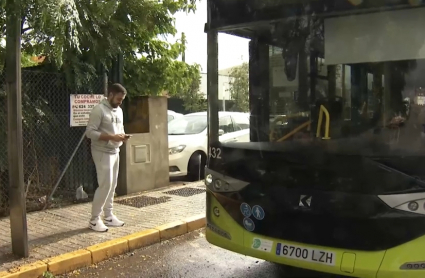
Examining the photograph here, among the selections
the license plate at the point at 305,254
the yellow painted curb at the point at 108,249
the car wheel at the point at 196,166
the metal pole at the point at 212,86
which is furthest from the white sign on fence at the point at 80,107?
the license plate at the point at 305,254

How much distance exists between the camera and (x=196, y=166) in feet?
31.6

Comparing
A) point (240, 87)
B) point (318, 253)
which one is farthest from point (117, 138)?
point (318, 253)

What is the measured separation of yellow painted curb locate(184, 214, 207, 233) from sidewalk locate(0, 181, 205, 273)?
16 centimetres

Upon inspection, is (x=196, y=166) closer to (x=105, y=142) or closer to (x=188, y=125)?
(x=188, y=125)

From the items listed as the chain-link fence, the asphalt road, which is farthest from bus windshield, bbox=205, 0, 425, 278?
the chain-link fence

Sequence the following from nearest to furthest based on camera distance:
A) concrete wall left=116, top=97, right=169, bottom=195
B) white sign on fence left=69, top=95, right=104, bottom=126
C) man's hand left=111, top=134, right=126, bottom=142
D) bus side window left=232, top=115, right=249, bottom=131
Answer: bus side window left=232, top=115, right=249, bottom=131, man's hand left=111, top=134, right=126, bottom=142, white sign on fence left=69, top=95, right=104, bottom=126, concrete wall left=116, top=97, right=169, bottom=195

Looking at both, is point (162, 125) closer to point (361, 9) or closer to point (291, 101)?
point (291, 101)

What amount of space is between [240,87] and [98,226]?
2840 mm

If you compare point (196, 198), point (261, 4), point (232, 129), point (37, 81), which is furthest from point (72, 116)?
point (261, 4)

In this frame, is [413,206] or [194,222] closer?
[413,206]

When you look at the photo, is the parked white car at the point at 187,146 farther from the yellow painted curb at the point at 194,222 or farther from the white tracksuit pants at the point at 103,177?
the white tracksuit pants at the point at 103,177

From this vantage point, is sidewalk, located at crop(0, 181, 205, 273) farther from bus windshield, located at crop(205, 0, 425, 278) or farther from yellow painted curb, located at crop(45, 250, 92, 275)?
bus windshield, located at crop(205, 0, 425, 278)

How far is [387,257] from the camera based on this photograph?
3.17m

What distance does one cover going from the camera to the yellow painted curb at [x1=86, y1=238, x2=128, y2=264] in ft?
16.8
